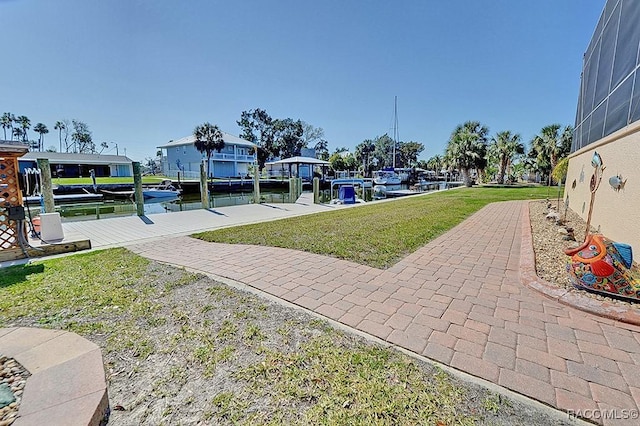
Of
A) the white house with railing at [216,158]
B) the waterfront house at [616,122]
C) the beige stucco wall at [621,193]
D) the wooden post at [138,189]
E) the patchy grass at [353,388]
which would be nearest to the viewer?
the patchy grass at [353,388]

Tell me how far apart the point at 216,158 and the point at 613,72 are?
42.1 m

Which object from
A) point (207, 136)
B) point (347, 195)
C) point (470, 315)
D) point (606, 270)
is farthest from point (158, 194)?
point (606, 270)

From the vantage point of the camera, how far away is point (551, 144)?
31.7 meters

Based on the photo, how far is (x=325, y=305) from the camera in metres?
3.05

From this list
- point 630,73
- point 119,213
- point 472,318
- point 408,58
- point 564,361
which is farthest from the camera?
point 408,58

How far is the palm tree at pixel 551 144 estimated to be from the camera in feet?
99.8

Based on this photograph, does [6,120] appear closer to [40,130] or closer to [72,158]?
[40,130]

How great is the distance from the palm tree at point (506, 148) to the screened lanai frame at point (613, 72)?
3120cm

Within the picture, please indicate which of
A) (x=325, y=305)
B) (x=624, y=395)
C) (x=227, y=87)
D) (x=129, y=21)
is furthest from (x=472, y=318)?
(x=227, y=87)

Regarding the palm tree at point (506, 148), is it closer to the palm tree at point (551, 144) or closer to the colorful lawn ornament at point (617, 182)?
the palm tree at point (551, 144)

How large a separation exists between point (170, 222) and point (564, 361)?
30.1 ft

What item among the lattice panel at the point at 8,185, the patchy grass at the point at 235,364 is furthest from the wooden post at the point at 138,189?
the patchy grass at the point at 235,364

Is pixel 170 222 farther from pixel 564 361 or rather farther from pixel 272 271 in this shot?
pixel 564 361

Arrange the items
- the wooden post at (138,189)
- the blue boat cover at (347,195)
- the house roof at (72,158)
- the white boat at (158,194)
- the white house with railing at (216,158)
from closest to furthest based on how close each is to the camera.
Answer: the wooden post at (138,189)
the blue boat cover at (347,195)
the white boat at (158,194)
the house roof at (72,158)
the white house with railing at (216,158)
